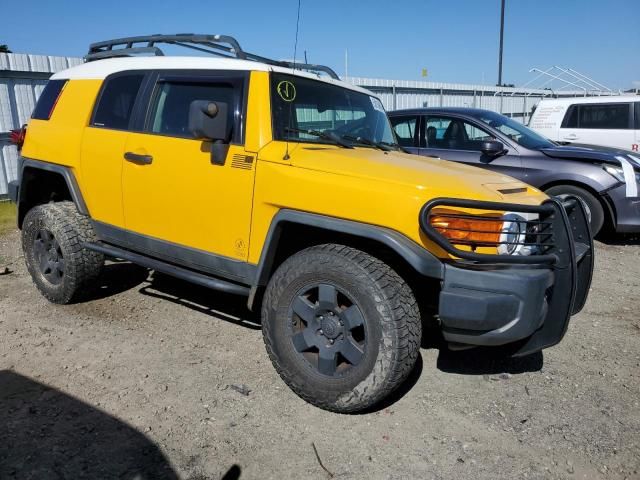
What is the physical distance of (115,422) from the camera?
2.87 m

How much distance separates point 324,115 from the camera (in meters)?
3.70

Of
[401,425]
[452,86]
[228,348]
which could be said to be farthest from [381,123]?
[452,86]

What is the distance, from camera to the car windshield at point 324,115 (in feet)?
10.9

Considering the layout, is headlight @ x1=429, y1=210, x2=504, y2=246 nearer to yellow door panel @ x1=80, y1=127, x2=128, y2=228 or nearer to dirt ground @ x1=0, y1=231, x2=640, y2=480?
dirt ground @ x1=0, y1=231, x2=640, y2=480

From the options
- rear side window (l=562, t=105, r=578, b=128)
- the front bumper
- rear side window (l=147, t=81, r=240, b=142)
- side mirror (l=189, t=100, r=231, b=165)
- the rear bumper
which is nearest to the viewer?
side mirror (l=189, t=100, r=231, b=165)

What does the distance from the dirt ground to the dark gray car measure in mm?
2714

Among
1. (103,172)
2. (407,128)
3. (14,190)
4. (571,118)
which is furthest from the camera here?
(571,118)

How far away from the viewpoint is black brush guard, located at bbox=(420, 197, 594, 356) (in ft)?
8.38

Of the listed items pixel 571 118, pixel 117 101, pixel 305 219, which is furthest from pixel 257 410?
pixel 571 118

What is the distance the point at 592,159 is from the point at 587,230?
400 cm

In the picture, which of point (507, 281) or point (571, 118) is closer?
point (507, 281)

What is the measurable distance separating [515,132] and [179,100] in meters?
5.13

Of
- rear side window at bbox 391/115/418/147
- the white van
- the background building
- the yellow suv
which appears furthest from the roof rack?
the white van

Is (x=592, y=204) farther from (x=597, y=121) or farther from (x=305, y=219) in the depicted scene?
(x=305, y=219)
